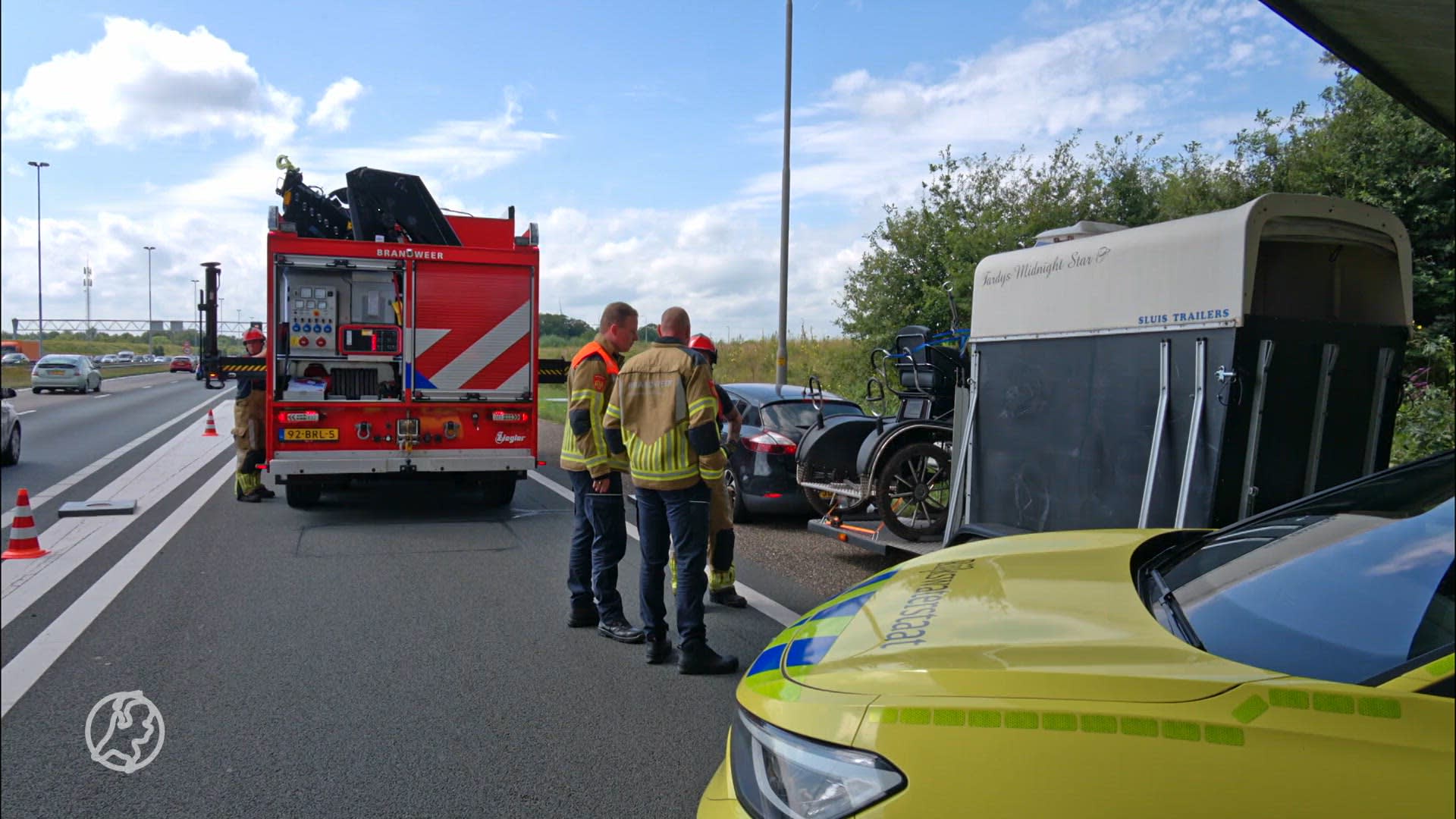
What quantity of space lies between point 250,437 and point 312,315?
6.34 ft

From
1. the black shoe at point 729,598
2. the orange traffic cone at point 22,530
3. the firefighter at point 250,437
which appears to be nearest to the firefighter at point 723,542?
the black shoe at point 729,598

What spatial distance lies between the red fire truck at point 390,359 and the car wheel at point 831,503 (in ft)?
→ 9.84

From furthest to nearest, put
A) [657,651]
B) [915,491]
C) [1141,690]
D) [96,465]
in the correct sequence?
[96,465] < [915,491] < [657,651] < [1141,690]

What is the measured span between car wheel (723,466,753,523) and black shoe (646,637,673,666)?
14.4 feet

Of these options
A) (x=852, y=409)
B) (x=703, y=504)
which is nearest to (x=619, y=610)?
(x=703, y=504)

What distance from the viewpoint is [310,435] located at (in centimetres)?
985

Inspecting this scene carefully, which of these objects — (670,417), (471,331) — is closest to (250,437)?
(471,331)

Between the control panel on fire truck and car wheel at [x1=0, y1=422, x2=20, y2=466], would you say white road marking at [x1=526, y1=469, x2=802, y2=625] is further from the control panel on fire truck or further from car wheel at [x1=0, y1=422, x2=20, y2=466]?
car wheel at [x1=0, y1=422, x2=20, y2=466]

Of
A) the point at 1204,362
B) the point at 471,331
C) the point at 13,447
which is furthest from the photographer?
the point at 13,447

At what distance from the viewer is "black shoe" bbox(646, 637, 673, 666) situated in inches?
217

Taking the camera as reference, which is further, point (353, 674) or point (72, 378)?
point (72, 378)

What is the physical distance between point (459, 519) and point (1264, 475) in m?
7.45

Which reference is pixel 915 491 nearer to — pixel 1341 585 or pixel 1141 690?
pixel 1341 585

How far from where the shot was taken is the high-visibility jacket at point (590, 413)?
237 inches
